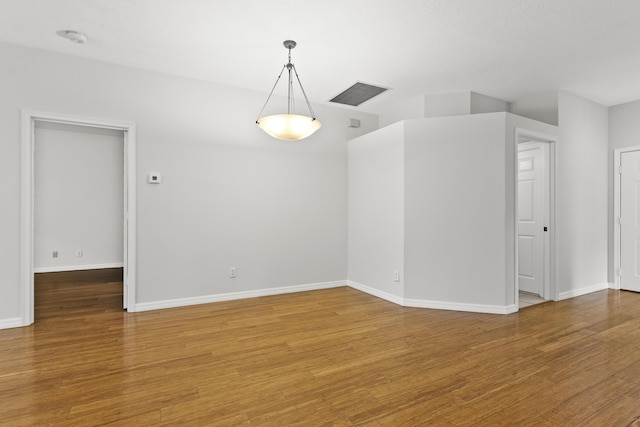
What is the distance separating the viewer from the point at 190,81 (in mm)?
4227

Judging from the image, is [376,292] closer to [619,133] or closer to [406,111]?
[406,111]

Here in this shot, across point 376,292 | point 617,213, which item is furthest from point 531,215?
point 376,292

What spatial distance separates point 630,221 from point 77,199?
10067 millimetres

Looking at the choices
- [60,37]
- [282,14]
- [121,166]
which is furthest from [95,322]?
[121,166]

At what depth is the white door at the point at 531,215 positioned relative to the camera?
4.67 metres

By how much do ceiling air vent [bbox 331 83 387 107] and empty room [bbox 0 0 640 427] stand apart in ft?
0.14

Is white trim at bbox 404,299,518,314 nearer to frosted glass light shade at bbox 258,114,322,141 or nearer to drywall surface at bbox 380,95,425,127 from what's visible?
frosted glass light shade at bbox 258,114,322,141

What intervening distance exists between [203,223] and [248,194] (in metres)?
0.72

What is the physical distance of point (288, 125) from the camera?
328cm

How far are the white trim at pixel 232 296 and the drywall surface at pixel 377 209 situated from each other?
0.55 m

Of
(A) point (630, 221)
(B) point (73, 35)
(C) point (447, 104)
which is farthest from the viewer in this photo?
(A) point (630, 221)

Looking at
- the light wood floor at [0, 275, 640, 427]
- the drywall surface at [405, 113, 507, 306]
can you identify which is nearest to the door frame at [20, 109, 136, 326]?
the light wood floor at [0, 275, 640, 427]

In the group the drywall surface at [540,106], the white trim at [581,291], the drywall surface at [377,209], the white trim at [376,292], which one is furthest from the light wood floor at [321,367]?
the drywall surface at [540,106]

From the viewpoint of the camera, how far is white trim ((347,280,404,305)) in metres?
4.31
